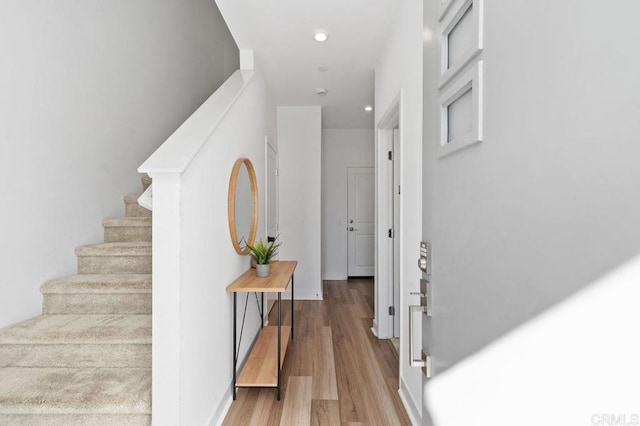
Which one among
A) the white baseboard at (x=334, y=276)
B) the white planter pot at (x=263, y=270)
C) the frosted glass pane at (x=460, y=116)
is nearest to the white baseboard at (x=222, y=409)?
the white planter pot at (x=263, y=270)

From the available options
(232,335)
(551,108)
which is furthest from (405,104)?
(232,335)

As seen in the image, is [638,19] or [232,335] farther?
[232,335]

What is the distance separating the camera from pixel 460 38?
786 mm

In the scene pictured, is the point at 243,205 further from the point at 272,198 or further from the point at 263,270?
the point at 272,198

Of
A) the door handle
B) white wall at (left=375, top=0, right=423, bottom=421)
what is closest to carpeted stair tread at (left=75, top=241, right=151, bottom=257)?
white wall at (left=375, top=0, right=423, bottom=421)

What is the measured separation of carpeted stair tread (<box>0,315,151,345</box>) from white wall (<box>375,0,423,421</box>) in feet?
4.81

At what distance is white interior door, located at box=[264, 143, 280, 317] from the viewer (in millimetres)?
3543

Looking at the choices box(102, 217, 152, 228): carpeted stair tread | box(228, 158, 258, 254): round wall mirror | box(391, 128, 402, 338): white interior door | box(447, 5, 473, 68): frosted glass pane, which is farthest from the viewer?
box(391, 128, 402, 338): white interior door

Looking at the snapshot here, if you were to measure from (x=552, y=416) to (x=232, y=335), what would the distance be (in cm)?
190

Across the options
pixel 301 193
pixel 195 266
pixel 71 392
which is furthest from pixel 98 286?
pixel 301 193

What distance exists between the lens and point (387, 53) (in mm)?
2500

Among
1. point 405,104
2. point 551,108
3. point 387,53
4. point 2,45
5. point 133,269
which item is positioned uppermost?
point 387,53

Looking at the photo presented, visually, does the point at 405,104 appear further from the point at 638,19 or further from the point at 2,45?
the point at 2,45

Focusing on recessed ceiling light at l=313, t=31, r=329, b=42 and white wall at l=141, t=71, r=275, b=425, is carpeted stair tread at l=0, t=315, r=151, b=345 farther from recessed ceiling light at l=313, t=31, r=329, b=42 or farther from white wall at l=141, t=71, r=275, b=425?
recessed ceiling light at l=313, t=31, r=329, b=42
